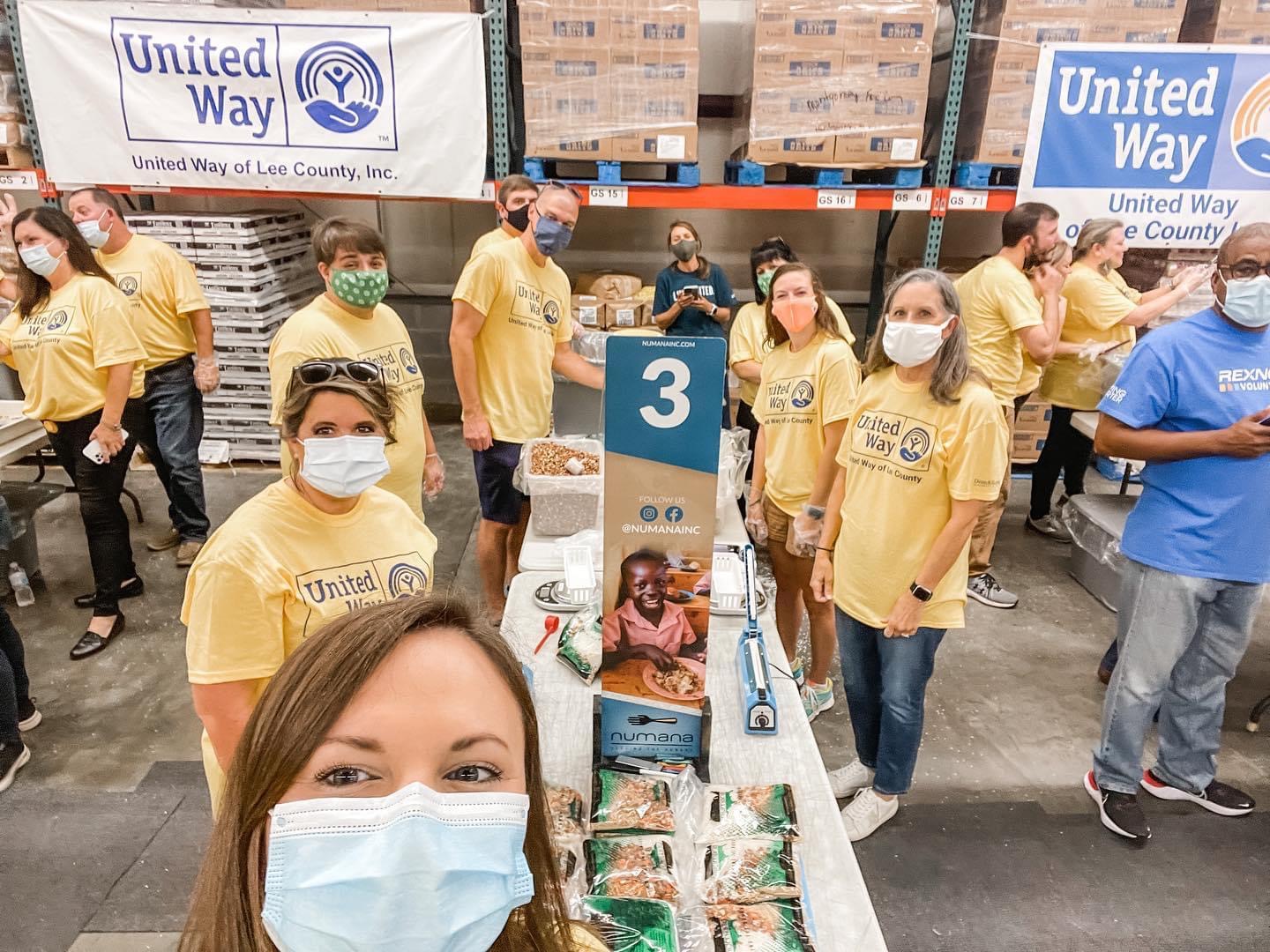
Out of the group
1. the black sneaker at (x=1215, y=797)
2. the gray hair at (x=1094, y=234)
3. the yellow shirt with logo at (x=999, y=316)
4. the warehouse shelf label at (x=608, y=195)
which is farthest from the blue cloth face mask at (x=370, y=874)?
the gray hair at (x=1094, y=234)

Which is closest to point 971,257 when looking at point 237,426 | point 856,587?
point 856,587

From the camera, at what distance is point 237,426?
18.5ft

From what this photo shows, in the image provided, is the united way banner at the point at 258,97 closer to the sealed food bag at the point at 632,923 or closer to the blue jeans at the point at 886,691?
the blue jeans at the point at 886,691

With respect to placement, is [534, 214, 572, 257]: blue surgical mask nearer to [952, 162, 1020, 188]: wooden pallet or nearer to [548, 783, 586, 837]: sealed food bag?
[548, 783, 586, 837]: sealed food bag

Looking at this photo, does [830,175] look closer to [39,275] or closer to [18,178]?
[39,275]

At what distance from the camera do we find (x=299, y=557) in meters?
1.64

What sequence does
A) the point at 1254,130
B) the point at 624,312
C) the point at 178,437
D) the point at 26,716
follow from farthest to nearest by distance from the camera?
the point at 624,312
the point at 1254,130
the point at 178,437
the point at 26,716

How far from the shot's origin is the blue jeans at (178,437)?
4137 millimetres

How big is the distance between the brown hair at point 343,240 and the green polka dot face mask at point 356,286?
8cm

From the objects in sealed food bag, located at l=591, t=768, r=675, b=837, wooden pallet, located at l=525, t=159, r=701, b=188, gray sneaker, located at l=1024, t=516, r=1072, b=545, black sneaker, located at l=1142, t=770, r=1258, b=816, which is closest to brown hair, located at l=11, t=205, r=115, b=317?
wooden pallet, located at l=525, t=159, r=701, b=188

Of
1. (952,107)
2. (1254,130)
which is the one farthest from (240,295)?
(1254,130)

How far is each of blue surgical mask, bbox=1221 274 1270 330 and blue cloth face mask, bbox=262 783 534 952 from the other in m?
2.50

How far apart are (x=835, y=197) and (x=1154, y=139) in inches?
76.8

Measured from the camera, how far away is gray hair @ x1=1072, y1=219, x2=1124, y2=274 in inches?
172
